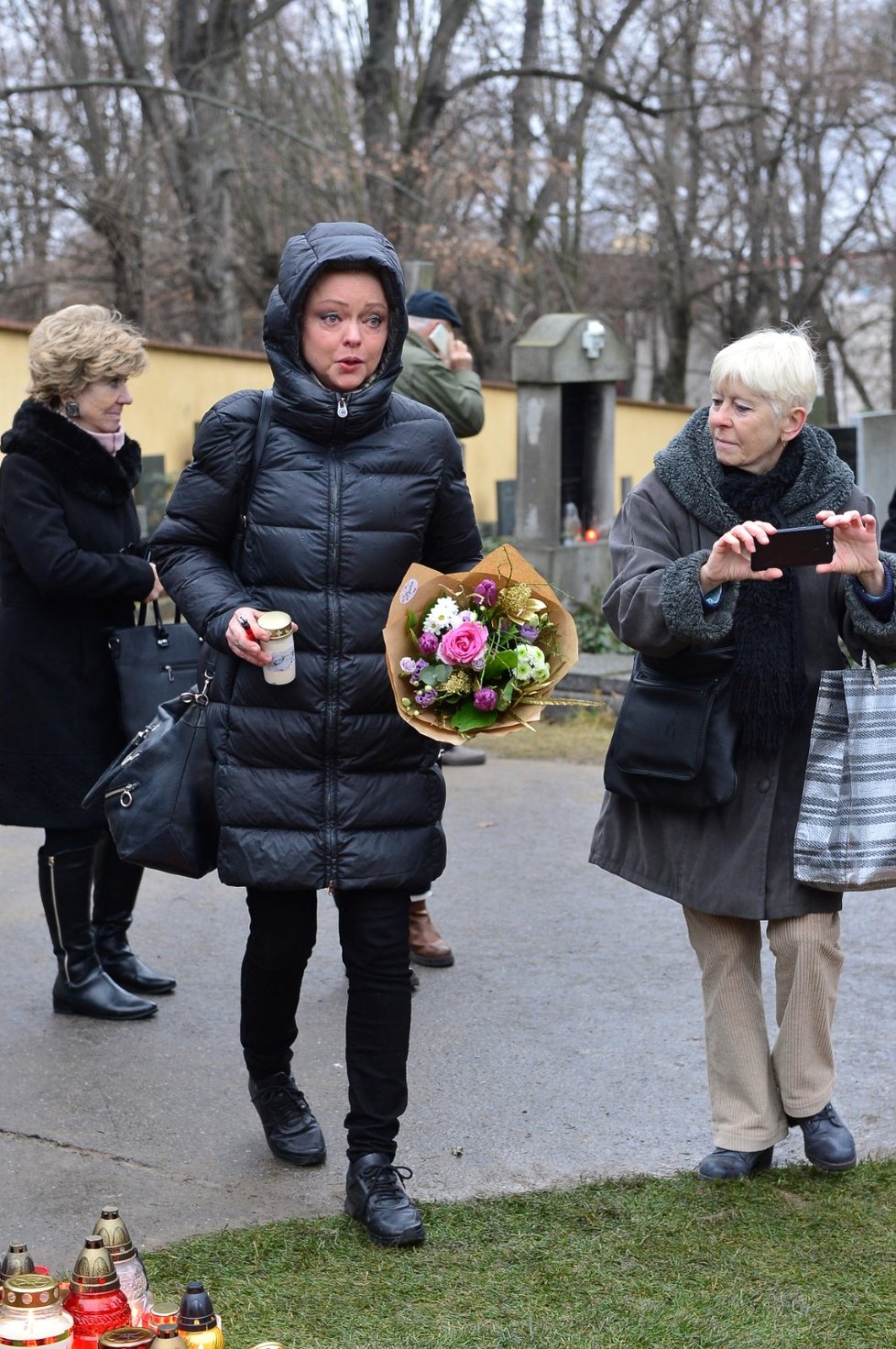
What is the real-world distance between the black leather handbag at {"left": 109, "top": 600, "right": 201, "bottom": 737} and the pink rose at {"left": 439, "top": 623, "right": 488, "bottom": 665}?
4.42 ft

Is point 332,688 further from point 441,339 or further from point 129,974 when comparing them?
point 441,339

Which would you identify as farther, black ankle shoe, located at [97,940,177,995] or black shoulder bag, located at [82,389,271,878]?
black ankle shoe, located at [97,940,177,995]

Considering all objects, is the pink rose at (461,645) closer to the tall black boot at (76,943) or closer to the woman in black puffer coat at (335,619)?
the woman in black puffer coat at (335,619)

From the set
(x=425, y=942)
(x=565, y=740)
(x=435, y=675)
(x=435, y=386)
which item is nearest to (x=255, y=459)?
(x=435, y=675)

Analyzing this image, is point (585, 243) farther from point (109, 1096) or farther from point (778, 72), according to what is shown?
point (109, 1096)

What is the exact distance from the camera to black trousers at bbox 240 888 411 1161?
3.41m

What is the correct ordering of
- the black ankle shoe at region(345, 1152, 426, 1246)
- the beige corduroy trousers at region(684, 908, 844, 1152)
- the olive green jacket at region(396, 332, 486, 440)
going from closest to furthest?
the black ankle shoe at region(345, 1152, 426, 1246) < the beige corduroy trousers at region(684, 908, 844, 1152) < the olive green jacket at region(396, 332, 486, 440)

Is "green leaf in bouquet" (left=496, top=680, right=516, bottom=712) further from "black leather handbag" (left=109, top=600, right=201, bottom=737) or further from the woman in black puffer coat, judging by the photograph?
"black leather handbag" (left=109, top=600, right=201, bottom=737)

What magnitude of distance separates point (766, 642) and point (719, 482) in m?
0.35

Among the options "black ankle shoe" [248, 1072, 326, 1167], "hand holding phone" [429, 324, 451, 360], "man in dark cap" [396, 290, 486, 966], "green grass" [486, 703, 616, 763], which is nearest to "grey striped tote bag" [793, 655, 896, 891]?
"black ankle shoe" [248, 1072, 326, 1167]

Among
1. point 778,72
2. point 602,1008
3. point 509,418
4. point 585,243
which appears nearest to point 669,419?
point 509,418

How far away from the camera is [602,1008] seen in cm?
483

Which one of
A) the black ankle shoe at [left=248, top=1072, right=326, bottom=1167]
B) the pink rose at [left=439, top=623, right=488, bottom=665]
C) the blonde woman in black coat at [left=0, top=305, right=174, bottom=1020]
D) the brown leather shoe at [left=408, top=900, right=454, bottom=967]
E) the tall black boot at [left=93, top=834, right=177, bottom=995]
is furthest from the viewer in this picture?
the brown leather shoe at [left=408, top=900, right=454, bottom=967]

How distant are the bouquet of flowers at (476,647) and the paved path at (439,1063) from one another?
1.07 metres
